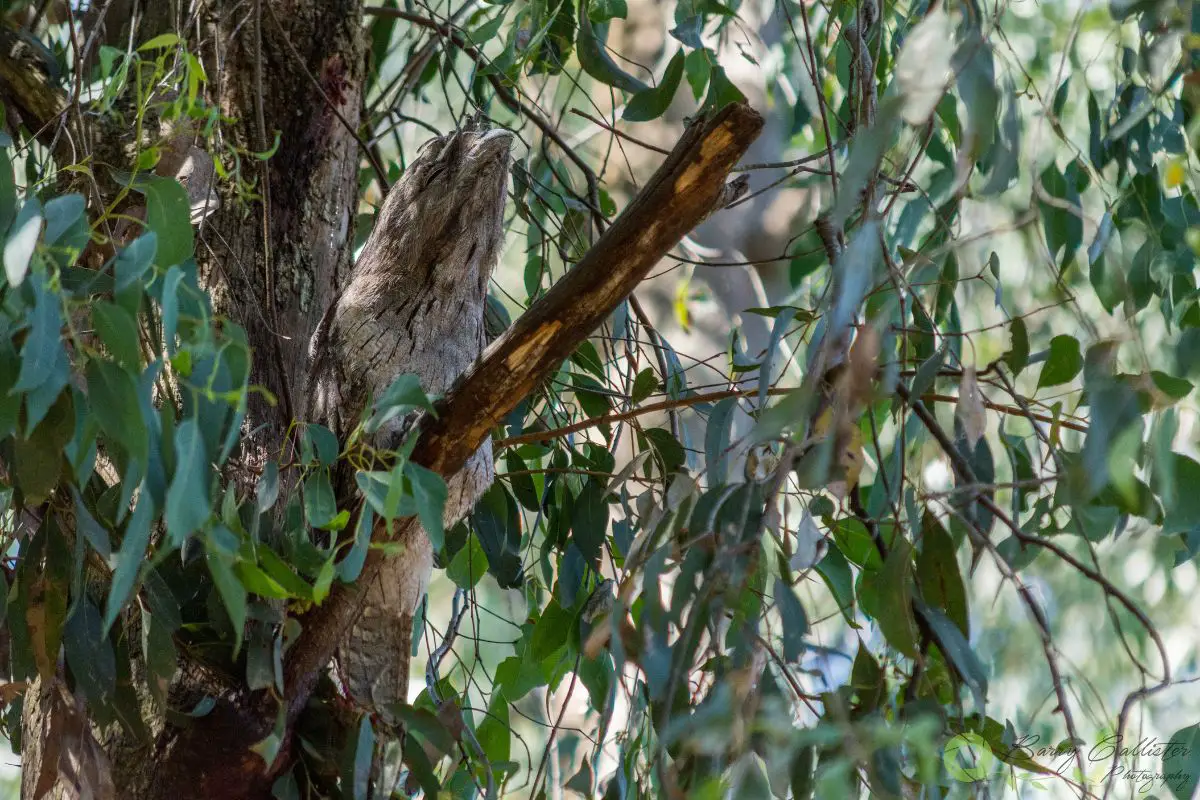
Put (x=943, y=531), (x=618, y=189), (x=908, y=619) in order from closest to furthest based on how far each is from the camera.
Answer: (x=908, y=619)
(x=943, y=531)
(x=618, y=189)

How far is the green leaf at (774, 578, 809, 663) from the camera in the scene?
36.5 inches

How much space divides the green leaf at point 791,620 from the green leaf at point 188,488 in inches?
19.3

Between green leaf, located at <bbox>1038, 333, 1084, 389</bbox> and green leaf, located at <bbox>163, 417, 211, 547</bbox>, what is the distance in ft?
2.77

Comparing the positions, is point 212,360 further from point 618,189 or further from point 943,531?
point 618,189

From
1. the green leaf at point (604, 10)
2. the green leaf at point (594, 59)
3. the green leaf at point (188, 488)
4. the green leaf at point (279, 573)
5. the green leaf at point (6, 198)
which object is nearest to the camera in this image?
the green leaf at point (188, 488)

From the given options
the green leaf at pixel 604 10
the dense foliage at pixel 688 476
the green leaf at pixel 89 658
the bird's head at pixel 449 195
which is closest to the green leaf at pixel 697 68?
the dense foliage at pixel 688 476

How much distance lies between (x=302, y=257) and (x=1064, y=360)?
1.09 metres

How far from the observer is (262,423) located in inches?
57.9

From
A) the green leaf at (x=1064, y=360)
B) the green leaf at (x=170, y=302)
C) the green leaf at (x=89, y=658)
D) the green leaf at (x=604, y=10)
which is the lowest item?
the green leaf at (x=89, y=658)

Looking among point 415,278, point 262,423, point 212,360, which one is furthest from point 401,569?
point 212,360

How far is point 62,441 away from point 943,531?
2.76 ft

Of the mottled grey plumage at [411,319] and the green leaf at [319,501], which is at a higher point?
the mottled grey plumage at [411,319]

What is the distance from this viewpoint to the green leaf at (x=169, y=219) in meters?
0.94

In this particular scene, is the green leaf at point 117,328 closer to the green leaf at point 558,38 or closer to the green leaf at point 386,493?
the green leaf at point 386,493
